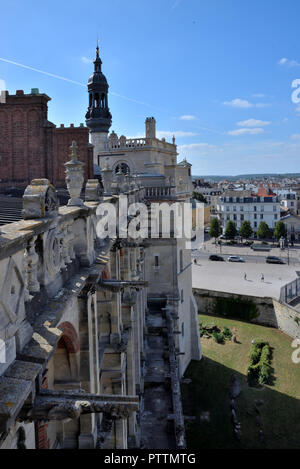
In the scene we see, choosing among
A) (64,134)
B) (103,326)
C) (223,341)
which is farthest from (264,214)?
(103,326)

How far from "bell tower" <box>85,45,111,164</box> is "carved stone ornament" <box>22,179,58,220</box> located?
28234 millimetres

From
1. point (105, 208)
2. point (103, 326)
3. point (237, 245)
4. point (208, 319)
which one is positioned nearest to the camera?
point (105, 208)

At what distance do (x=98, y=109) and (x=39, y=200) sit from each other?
29.4m

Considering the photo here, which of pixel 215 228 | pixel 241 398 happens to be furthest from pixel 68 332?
pixel 215 228

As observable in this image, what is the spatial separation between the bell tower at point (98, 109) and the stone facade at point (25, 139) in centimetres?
1723

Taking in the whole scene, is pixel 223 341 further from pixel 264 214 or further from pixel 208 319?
pixel 264 214

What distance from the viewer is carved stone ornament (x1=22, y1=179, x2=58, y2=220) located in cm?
476

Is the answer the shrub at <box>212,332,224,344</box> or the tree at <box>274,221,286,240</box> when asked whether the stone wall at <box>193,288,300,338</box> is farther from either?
the tree at <box>274,221,286,240</box>

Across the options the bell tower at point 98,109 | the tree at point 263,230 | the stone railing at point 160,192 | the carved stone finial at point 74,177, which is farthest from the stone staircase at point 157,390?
the tree at point 263,230

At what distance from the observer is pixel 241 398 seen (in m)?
24.5

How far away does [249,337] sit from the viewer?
111ft

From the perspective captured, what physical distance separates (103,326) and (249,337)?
2591cm

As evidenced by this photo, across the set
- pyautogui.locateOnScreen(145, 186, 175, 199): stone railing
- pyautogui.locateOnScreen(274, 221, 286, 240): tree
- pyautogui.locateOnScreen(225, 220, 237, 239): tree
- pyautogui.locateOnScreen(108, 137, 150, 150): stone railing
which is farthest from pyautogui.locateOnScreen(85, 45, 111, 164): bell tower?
pyautogui.locateOnScreen(274, 221, 286, 240): tree

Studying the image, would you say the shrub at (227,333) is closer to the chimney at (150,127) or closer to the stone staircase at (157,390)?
the stone staircase at (157,390)
